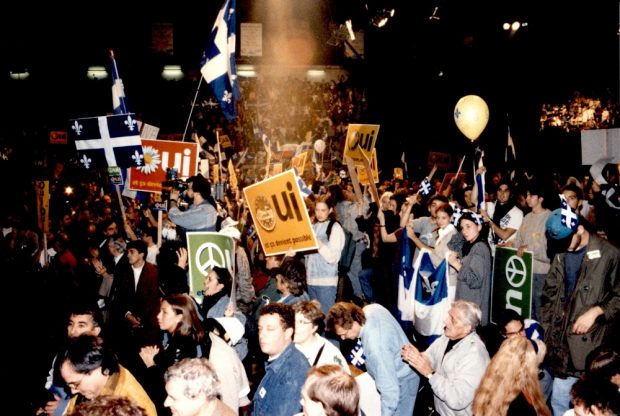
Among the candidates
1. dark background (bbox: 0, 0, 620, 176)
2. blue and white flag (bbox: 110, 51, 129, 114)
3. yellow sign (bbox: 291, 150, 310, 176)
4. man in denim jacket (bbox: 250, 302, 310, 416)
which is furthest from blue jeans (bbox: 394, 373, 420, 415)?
dark background (bbox: 0, 0, 620, 176)

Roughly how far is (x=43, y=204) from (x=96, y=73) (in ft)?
79.4

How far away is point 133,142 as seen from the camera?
7941mm

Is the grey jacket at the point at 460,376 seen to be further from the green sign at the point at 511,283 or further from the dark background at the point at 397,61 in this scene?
the dark background at the point at 397,61

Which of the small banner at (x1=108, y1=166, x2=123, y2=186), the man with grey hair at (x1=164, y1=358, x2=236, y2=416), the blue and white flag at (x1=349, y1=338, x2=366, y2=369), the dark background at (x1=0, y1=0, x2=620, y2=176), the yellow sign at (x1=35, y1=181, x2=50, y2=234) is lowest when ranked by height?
the blue and white flag at (x1=349, y1=338, x2=366, y2=369)

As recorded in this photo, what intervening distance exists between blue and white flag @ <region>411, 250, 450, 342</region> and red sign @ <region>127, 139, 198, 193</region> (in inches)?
138

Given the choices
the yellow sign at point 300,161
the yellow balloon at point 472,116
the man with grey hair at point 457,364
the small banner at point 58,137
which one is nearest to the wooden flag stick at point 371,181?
the yellow sign at point 300,161

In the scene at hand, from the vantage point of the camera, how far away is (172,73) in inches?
1328

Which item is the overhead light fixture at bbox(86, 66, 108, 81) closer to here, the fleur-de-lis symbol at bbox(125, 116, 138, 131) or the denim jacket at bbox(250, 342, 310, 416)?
the fleur-de-lis symbol at bbox(125, 116, 138, 131)

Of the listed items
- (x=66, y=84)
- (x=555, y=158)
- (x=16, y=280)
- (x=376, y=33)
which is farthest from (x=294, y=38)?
(x=16, y=280)

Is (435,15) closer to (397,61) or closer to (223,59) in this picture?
(397,61)

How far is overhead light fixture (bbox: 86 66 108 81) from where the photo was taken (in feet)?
107

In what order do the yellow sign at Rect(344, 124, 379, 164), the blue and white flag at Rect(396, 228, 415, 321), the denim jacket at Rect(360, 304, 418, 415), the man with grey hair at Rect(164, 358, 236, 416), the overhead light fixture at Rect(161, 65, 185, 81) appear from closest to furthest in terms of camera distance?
the man with grey hair at Rect(164, 358, 236, 416), the denim jacket at Rect(360, 304, 418, 415), the blue and white flag at Rect(396, 228, 415, 321), the yellow sign at Rect(344, 124, 379, 164), the overhead light fixture at Rect(161, 65, 185, 81)

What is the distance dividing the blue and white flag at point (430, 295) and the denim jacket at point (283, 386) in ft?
10.4

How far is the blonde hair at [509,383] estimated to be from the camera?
12.0 feet
